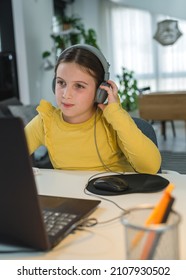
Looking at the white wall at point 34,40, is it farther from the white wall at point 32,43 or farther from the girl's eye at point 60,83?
the girl's eye at point 60,83

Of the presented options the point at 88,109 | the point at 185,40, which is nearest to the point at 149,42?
the point at 185,40

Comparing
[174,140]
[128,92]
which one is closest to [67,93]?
[174,140]

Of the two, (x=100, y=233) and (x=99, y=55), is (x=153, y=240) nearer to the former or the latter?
(x=100, y=233)

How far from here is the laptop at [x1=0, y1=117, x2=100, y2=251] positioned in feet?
1.80

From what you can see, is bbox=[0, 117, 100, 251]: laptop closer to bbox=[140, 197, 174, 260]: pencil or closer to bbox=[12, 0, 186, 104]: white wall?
bbox=[140, 197, 174, 260]: pencil

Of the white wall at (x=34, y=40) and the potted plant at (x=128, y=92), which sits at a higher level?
the white wall at (x=34, y=40)

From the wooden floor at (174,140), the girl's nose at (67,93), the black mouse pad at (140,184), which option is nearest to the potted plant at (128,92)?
the wooden floor at (174,140)

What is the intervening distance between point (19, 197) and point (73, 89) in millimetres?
710

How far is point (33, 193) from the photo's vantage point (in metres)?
0.57

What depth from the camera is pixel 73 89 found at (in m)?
1.24

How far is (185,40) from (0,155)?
6969 mm

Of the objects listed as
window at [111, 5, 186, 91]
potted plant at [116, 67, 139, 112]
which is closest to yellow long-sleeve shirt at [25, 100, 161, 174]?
potted plant at [116, 67, 139, 112]

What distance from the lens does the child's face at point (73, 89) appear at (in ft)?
4.06
